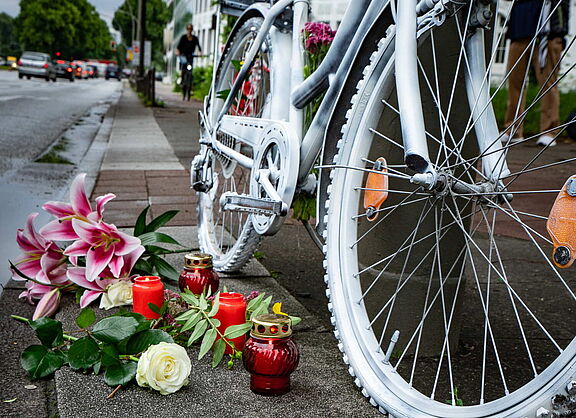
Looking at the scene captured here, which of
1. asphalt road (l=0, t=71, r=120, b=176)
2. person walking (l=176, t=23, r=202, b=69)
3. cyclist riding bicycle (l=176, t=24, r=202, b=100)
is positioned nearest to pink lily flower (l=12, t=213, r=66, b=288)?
asphalt road (l=0, t=71, r=120, b=176)

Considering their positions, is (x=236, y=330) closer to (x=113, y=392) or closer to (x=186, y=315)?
(x=186, y=315)

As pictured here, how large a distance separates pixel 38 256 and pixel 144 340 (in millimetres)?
793

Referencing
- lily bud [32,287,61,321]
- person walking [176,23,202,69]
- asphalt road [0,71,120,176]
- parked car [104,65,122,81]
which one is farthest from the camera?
parked car [104,65,122,81]

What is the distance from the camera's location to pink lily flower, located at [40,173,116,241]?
234 centimetres

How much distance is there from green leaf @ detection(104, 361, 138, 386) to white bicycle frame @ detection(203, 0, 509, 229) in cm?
69

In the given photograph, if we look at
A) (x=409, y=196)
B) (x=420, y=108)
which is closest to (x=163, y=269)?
(x=409, y=196)

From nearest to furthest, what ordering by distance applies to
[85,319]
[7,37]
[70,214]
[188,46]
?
1. [85,319]
2. [70,214]
3. [188,46]
4. [7,37]

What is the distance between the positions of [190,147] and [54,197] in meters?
3.88

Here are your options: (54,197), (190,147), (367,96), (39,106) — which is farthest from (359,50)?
(39,106)

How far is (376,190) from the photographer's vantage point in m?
1.74

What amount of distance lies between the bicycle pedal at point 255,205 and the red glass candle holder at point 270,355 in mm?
498

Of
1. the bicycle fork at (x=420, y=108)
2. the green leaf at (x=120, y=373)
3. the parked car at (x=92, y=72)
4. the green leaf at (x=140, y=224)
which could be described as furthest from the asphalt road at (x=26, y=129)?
the parked car at (x=92, y=72)

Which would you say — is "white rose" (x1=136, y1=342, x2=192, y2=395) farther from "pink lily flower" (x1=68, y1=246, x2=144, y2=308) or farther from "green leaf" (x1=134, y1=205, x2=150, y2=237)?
"green leaf" (x1=134, y1=205, x2=150, y2=237)

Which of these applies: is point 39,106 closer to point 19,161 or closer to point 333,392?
point 19,161
